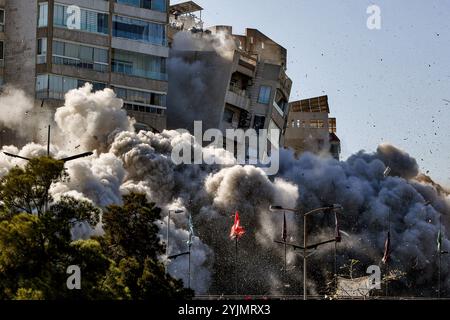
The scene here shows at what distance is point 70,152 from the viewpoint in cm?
11750

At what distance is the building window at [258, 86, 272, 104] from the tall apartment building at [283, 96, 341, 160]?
1448 inches

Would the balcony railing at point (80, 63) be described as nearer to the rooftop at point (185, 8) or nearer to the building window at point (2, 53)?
the building window at point (2, 53)

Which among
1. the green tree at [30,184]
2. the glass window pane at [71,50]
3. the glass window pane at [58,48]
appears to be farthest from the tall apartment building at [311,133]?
the green tree at [30,184]

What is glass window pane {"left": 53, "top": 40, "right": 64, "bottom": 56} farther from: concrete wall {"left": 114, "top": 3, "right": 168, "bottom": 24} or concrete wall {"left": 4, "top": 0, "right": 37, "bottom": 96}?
concrete wall {"left": 114, "top": 3, "right": 168, "bottom": 24}

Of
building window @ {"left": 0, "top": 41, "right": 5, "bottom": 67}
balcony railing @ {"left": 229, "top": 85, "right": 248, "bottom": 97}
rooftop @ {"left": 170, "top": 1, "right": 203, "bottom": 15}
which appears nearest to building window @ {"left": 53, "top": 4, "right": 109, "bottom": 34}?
building window @ {"left": 0, "top": 41, "right": 5, "bottom": 67}

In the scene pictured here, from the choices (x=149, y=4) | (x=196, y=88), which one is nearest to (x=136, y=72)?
(x=149, y=4)

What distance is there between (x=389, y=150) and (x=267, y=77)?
21.4 metres

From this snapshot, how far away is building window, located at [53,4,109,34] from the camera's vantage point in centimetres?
12000

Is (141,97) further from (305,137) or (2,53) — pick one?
(305,137)

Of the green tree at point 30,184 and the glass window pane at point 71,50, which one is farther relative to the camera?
the glass window pane at point 71,50

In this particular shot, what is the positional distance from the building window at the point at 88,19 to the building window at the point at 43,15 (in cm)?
88

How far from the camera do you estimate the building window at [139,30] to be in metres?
125
